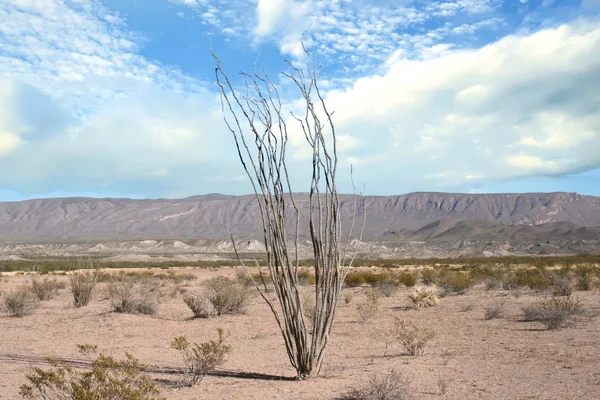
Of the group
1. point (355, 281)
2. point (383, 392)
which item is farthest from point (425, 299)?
point (383, 392)

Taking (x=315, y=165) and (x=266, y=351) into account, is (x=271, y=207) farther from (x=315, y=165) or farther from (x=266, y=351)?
(x=266, y=351)

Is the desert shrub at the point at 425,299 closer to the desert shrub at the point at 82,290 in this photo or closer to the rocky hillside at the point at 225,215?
the desert shrub at the point at 82,290

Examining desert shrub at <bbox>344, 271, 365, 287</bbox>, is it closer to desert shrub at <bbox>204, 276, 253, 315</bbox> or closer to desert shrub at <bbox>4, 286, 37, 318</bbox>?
desert shrub at <bbox>204, 276, 253, 315</bbox>

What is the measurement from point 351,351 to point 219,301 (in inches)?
274

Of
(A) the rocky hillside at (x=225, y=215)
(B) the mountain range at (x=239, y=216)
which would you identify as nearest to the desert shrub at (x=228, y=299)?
(B) the mountain range at (x=239, y=216)

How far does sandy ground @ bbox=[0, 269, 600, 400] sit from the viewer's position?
24.9 ft

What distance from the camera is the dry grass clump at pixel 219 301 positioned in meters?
16.6

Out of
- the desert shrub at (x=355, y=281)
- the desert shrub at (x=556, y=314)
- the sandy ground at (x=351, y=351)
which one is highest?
the desert shrub at (x=556, y=314)

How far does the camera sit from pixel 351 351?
11094mm

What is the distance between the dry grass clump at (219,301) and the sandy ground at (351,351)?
1.29ft

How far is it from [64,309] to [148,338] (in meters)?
7.39

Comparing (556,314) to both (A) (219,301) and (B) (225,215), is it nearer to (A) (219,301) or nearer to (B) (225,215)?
(A) (219,301)

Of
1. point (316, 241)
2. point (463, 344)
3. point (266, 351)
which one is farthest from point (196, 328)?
point (316, 241)

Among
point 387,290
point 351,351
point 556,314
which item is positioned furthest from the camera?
point 387,290
